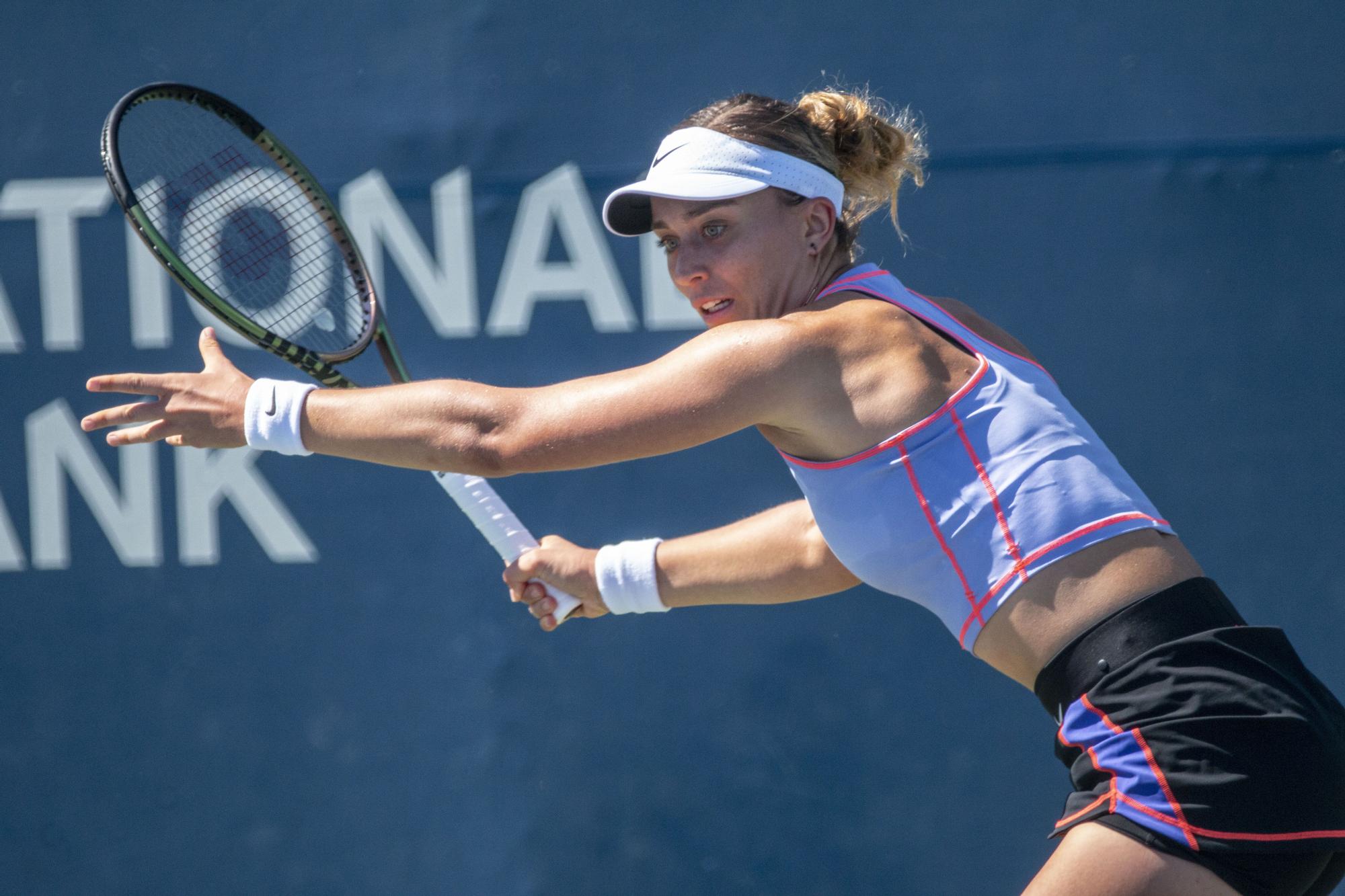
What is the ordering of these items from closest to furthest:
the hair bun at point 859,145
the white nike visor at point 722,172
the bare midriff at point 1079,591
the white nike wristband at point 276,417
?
the bare midriff at point 1079,591
the white nike wristband at point 276,417
the white nike visor at point 722,172
the hair bun at point 859,145

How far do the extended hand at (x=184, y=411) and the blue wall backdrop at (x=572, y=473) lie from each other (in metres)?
1.10

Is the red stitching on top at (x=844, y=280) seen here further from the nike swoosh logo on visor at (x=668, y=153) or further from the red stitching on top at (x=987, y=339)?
the nike swoosh logo on visor at (x=668, y=153)

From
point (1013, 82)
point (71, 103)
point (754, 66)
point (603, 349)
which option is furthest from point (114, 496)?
point (1013, 82)

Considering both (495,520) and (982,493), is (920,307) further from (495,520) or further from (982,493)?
(495,520)

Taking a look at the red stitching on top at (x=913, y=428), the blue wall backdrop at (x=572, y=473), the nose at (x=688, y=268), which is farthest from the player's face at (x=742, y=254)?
the blue wall backdrop at (x=572, y=473)

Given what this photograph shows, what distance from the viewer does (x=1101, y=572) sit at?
159 centimetres

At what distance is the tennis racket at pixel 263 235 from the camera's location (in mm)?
2238

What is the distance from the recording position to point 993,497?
1.60m

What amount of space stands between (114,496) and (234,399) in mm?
1337

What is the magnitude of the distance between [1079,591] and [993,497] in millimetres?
143

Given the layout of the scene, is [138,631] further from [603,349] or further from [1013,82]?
[1013,82]

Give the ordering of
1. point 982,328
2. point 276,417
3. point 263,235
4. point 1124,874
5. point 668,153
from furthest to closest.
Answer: point 263,235, point 668,153, point 982,328, point 276,417, point 1124,874

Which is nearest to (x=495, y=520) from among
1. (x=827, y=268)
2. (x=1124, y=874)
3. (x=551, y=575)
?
(x=551, y=575)

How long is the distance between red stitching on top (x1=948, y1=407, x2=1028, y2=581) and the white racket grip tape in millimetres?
836
